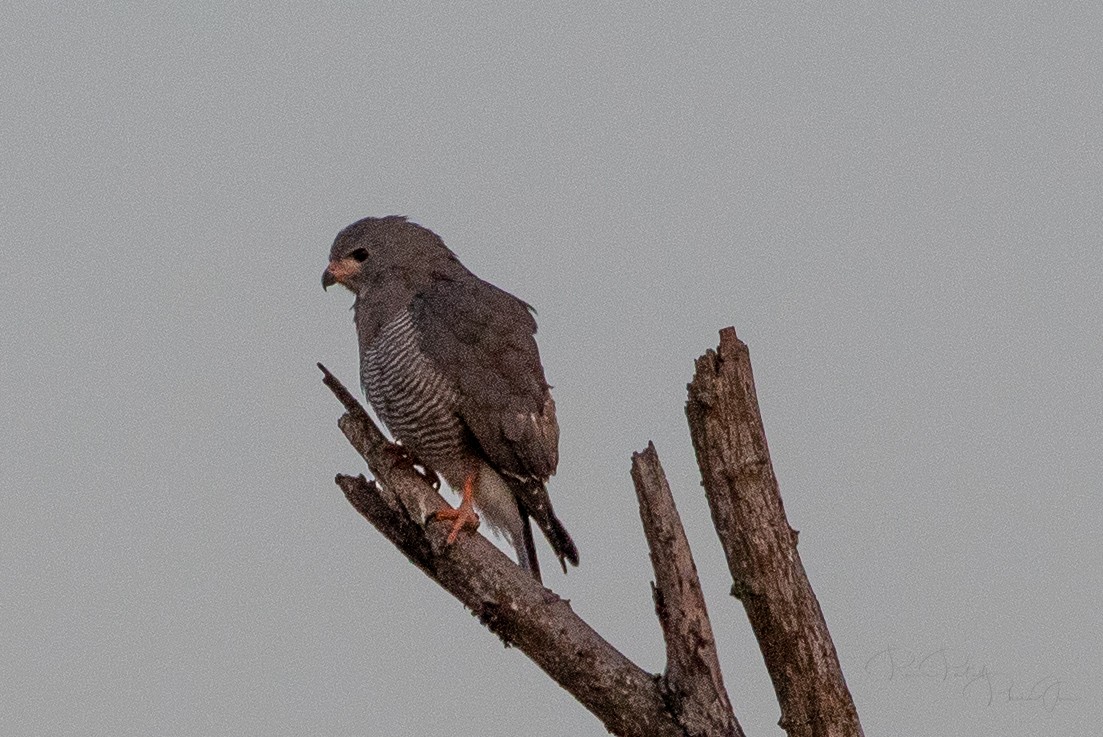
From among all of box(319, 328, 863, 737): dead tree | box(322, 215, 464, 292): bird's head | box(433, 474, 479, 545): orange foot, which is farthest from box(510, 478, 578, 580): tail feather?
box(322, 215, 464, 292): bird's head

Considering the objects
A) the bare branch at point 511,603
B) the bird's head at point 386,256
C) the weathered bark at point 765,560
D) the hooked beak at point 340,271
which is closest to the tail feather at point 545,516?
the bare branch at point 511,603

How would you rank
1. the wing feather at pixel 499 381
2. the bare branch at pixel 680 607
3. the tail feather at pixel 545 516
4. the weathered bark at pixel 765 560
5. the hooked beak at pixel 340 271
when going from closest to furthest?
1. the weathered bark at pixel 765 560
2. the bare branch at pixel 680 607
3. the wing feather at pixel 499 381
4. the tail feather at pixel 545 516
5. the hooked beak at pixel 340 271

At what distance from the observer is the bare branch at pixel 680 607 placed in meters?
6.36

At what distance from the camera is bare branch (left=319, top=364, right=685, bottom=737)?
665 cm

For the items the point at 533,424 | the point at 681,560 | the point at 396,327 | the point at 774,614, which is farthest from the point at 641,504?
the point at 396,327

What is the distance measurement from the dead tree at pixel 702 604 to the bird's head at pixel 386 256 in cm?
223

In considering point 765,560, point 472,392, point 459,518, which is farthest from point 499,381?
point 765,560

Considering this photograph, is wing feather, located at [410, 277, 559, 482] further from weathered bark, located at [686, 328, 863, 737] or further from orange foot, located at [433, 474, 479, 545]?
weathered bark, located at [686, 328, 863, 737]

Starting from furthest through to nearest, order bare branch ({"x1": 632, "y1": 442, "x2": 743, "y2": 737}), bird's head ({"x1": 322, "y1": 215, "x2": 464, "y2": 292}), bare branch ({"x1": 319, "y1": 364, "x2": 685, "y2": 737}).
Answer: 1. bird's head ({"x1": 322, "y1": 215, "x2": 464, "y2": 292})
2. bare branch ({"x1": 319, "y1": 364, "x2": 685, "y2": 737})
3. bare branch ({"x1": 632, "y1": 442, "x2": 743, "y2": 737})

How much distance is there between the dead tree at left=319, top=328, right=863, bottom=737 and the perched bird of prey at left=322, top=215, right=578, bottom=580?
44.2 inches

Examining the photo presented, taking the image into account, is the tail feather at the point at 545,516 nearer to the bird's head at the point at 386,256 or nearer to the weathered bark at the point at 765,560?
the bird's head at the point at 386,256

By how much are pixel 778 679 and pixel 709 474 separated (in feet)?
3.07

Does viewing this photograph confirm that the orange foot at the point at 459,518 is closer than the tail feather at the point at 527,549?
Yes

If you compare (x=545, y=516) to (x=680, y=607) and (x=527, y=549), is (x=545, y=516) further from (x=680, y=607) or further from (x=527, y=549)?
(x=680, y=607)
